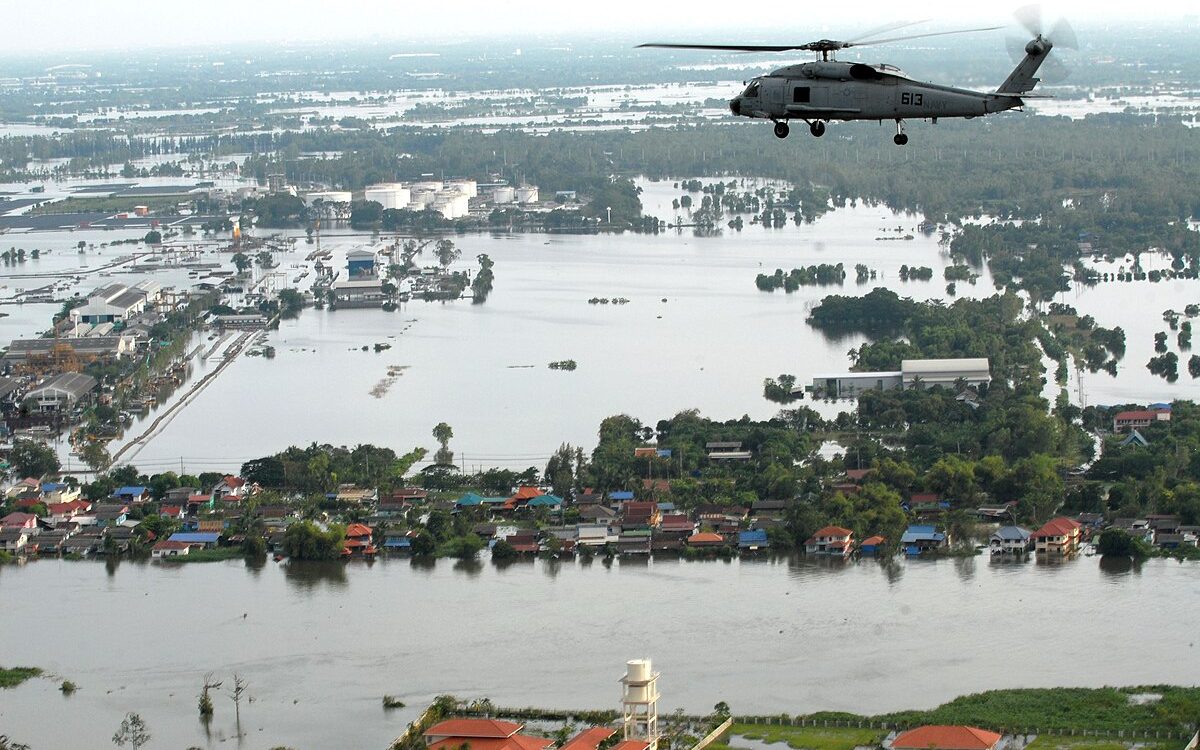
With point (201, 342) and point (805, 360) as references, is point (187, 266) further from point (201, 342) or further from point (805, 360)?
point (805, 360)

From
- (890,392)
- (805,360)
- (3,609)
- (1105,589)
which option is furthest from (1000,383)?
(3,609)

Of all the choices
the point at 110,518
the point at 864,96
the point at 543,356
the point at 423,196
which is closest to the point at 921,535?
the point at 110,518

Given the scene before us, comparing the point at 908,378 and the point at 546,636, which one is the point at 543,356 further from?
the point at 546,636

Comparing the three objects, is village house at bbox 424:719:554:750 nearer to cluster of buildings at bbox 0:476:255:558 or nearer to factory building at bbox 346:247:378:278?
cluster of buildings at bbox 0:476:255:558

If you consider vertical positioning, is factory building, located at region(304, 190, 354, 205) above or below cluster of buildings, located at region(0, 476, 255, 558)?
above

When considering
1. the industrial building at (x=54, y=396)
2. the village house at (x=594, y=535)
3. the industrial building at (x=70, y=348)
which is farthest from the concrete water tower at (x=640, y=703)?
the industrial building at (x=70, y=348)

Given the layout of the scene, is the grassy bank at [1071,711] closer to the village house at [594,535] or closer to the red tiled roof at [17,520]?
the village house at [594,535]

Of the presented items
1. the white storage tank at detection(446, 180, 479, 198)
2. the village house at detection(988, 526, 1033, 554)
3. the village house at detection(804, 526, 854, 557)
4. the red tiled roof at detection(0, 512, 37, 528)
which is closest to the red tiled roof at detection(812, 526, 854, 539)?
the village house at detection(804, 526, 854, 557)
